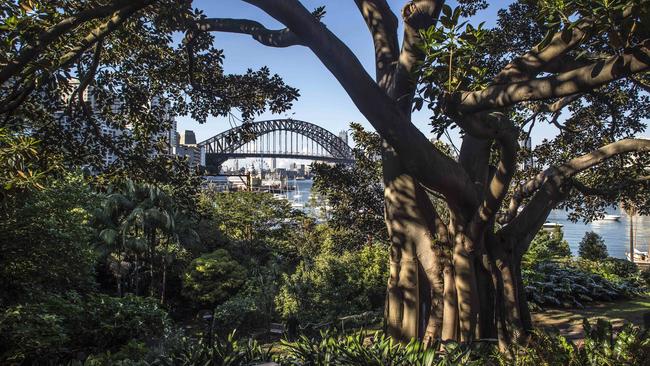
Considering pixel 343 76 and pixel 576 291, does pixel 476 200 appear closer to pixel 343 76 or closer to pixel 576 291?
pixel 343 76

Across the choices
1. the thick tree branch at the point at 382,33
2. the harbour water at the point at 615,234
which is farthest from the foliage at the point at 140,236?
the harbour water at the point at 615,234

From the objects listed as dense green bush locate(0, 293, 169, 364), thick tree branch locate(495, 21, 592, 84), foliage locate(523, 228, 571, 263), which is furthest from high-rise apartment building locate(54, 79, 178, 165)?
foliage locate(523, 228, 571, 263)

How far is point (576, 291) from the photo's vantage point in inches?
472

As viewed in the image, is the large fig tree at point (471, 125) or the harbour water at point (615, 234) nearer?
the large fig tree at point (471, 125)

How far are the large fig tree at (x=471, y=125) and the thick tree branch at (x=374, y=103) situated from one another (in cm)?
1

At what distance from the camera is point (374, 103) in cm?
349

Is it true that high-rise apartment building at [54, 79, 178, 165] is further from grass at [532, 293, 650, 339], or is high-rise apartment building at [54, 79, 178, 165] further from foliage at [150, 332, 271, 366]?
grass at [532, 293, 650, 339]

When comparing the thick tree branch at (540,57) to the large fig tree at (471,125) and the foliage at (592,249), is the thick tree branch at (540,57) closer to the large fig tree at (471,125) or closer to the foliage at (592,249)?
the large fig tree at (471,125)

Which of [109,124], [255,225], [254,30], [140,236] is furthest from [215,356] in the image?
[255,225]

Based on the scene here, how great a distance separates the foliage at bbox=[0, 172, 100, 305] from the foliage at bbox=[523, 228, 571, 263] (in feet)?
38.4

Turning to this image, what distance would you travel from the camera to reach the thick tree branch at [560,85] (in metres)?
2.52

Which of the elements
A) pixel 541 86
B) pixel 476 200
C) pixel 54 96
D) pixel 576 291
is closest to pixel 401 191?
pixel 476 200

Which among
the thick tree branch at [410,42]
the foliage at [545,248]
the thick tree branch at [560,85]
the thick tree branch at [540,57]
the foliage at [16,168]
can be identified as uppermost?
the thick tree branch at [410,42]

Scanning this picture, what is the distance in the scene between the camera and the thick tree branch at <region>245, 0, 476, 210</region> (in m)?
3.52
